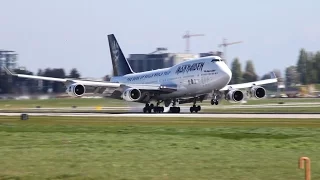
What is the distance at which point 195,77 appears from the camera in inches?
2795

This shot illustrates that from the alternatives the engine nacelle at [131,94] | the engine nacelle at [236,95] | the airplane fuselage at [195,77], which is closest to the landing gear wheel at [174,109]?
the airplane fuselage at [195,77]

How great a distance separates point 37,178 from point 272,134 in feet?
62.2

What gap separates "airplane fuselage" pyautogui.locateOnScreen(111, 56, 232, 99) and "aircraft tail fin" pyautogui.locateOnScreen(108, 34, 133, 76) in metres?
8.85

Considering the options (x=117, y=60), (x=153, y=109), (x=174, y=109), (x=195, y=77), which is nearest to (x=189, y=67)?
(x=195, y=77)

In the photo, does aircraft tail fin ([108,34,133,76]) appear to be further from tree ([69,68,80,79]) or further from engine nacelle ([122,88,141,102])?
tree ([69,68,80,79])

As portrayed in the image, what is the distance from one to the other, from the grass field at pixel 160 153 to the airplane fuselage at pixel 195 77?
26.6m

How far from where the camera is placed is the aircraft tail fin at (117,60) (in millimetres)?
86812

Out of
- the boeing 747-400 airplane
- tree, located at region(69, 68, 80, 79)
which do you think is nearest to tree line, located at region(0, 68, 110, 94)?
tree, located at region(69, 68, 80, 79)

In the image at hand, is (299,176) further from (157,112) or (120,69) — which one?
(120,69)

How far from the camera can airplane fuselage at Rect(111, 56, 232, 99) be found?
228 feet

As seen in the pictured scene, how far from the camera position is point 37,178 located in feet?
73.2

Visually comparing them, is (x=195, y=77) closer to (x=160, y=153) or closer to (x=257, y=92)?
(x=257, y=92)

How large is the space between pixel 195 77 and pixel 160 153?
139 ft

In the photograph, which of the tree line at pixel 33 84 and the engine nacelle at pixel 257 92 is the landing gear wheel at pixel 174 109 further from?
the tree line at pixel 33 84
